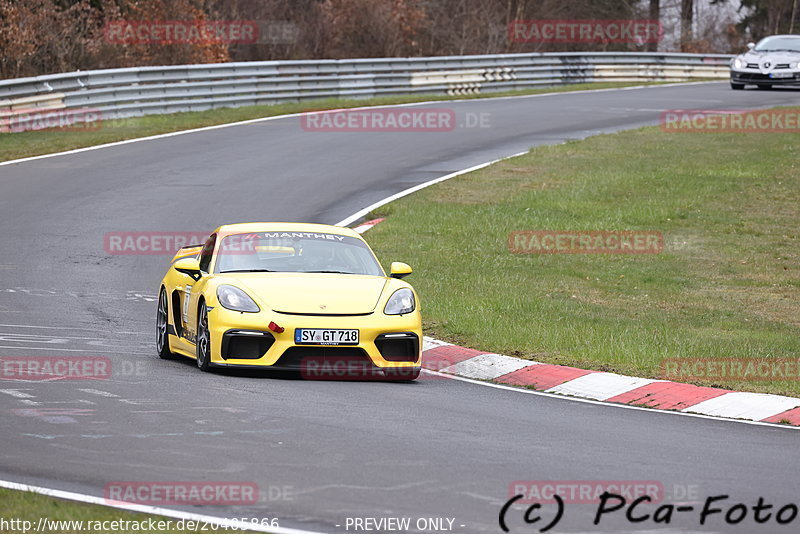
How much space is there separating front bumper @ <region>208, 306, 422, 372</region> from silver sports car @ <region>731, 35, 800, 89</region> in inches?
1221

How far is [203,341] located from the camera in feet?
35.8

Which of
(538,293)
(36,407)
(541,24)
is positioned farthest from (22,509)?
(541,24)

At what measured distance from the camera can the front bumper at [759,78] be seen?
3938 cm

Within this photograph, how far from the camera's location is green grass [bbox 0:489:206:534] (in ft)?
20.1

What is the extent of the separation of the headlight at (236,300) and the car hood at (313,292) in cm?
→ 5
